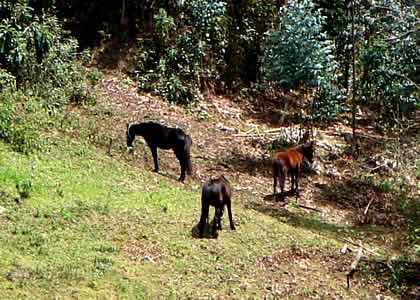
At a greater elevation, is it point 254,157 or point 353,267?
point 254,157

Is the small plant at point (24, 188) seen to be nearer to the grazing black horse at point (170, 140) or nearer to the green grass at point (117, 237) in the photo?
the green grass at point (117, 237)

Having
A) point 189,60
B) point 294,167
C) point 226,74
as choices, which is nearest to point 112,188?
point 294,167

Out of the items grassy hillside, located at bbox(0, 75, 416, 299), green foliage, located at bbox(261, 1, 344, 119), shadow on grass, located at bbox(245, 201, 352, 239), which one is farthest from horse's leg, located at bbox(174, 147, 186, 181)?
green foliage, located at bbox(261, 1, 344, 119)

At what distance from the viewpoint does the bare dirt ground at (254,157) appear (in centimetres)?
1361

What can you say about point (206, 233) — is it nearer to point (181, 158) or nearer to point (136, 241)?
point (136, 241)

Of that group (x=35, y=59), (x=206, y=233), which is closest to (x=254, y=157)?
(x=35, y=59)

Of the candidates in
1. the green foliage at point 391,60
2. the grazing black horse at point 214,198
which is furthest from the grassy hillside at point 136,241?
the green foliage at point 391,60

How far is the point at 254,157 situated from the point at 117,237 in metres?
8.88

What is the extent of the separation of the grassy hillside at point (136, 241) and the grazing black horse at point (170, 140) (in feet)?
1.50

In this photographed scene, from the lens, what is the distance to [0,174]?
10.1m

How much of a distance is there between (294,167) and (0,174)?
7277mm

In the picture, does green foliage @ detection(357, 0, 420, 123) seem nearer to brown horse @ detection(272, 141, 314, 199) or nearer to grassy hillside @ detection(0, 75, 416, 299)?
brown horse @ detection(272, 141, 314, 199)

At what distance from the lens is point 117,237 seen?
9.20 meters

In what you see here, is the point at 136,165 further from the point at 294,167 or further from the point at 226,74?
the point at 226,74
